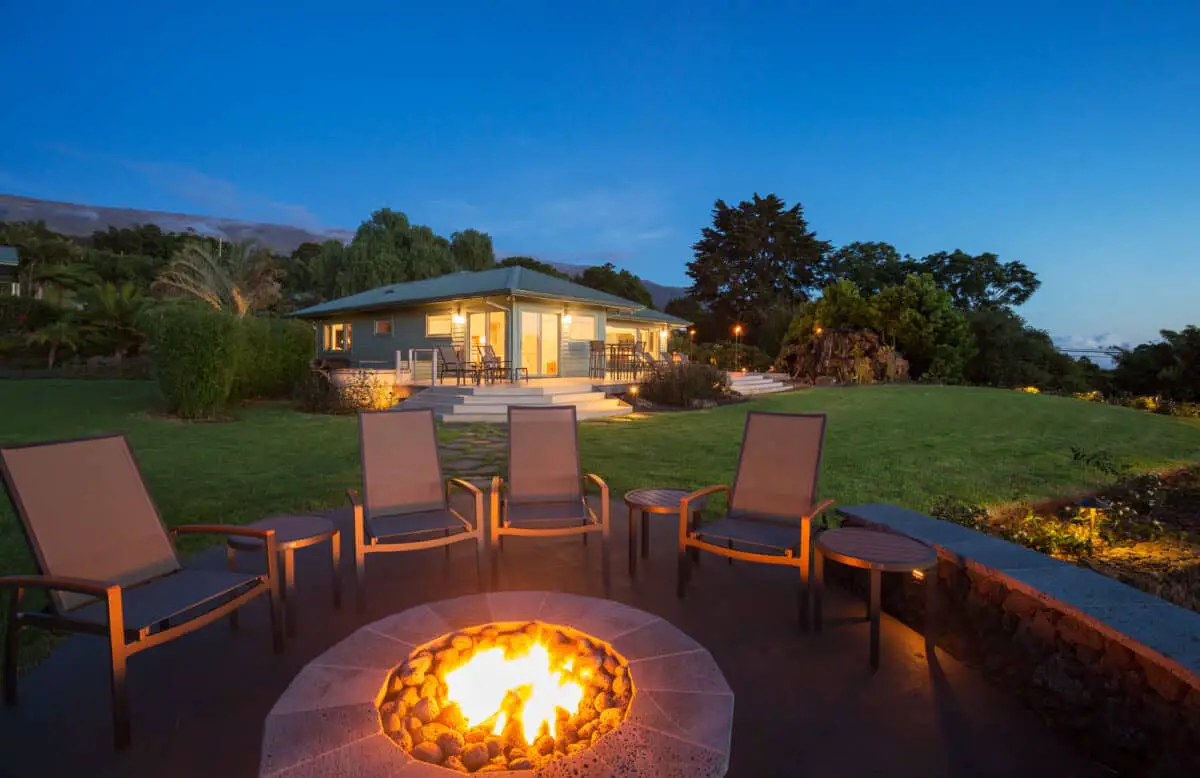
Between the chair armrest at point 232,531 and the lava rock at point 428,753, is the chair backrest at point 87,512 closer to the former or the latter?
the chair armrest at point 232,531

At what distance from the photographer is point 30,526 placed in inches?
89.3

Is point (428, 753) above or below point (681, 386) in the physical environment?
below

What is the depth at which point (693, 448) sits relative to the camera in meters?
8.45

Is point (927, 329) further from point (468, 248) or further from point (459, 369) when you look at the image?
point (468, 248)

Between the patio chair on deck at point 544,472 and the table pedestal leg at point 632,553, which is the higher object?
the patio chair on deck at point 544,472

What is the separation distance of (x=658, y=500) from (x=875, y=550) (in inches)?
53.3

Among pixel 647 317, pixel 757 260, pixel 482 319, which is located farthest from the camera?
pixel 757 260

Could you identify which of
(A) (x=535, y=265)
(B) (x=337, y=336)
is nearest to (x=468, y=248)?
(A) (x=535, y=265)

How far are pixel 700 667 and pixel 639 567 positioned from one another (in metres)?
1.87

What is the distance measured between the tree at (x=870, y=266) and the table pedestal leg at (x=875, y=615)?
127ft

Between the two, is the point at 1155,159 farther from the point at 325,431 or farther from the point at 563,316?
the point at 325,431

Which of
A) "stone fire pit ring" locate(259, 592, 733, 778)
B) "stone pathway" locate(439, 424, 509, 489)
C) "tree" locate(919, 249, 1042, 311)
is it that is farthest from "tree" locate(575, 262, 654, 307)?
"stone fire pit ring" locate(259, 592, 733, 778)

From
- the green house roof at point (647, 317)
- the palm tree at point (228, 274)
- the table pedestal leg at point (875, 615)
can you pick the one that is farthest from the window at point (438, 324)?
the table pedestal leg at point (875, 615)

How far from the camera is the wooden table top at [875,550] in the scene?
8.14ft
